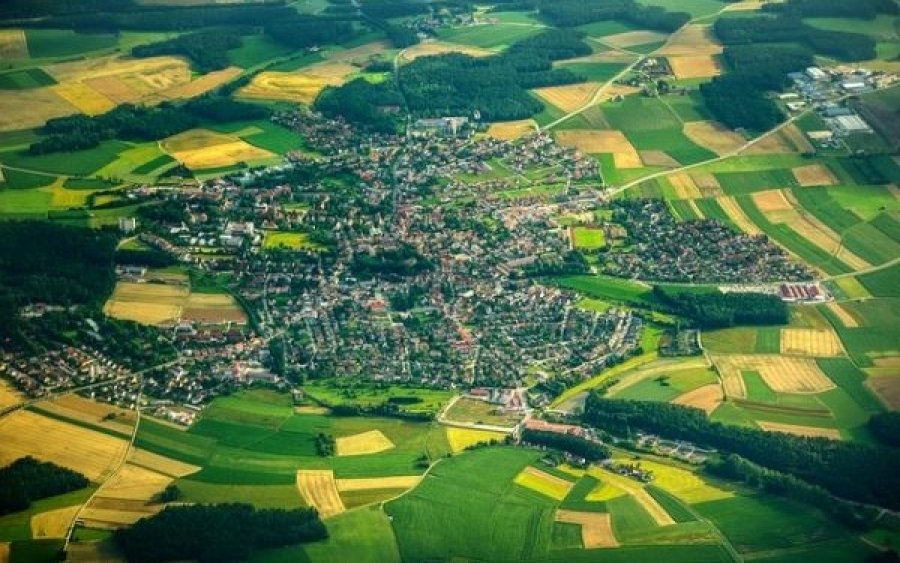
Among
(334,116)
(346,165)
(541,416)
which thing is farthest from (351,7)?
(541,416)

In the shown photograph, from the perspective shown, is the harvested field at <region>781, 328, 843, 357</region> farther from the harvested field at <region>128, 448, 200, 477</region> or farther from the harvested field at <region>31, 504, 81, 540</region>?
the harvested field at <region>31, 504, 81, 540</region>

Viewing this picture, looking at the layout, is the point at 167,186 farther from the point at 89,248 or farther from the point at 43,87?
the point at 43,87

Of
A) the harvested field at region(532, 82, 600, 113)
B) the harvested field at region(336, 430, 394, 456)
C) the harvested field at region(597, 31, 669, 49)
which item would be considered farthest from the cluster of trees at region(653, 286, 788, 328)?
the harvested field at region(597, 31, 669, 49)

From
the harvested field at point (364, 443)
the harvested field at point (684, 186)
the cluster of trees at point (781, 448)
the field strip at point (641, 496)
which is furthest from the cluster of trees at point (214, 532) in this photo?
the harvested field at point (684, 186)

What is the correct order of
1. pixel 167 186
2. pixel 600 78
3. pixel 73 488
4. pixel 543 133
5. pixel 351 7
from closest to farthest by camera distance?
pixel 73 488
pixel 167 186
pixel 543 133
pixel 600 78
pixel 351 7

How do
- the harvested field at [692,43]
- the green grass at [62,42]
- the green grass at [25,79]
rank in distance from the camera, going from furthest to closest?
the harvested field at [692,43]
the green grass at [62,42]
the green grass at [25,79]

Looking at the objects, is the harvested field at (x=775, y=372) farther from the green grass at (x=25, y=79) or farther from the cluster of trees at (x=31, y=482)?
the green grass at (x=25, y=79)
